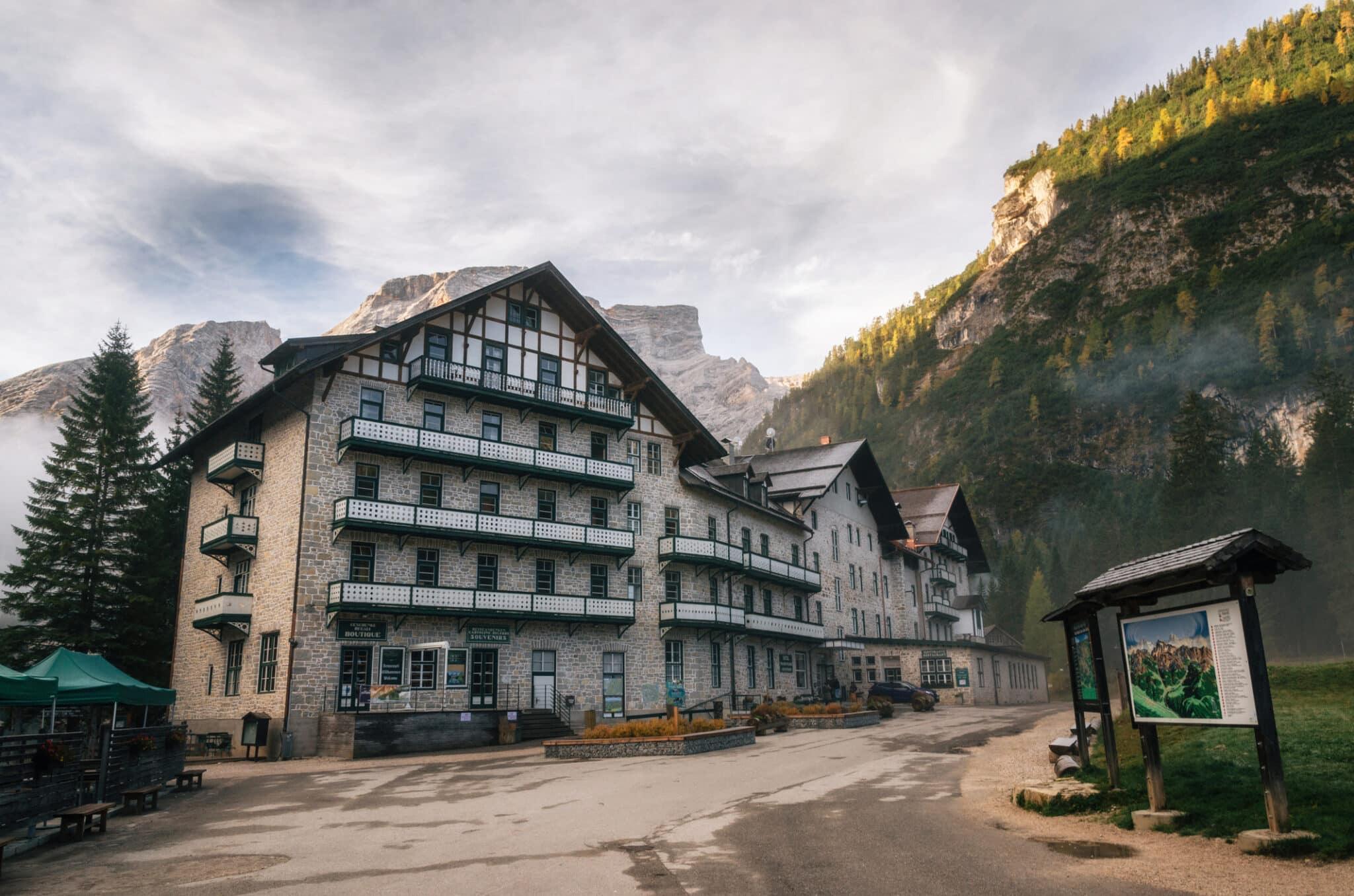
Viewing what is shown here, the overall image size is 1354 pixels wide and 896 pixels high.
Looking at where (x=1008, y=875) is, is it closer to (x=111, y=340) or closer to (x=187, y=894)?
(x=187, y=894)

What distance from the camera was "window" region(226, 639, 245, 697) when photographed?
3566 cm

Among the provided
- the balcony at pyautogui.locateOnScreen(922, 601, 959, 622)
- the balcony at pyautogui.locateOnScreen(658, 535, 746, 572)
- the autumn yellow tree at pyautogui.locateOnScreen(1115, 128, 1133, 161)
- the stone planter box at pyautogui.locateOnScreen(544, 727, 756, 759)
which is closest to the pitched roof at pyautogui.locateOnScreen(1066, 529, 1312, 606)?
the stone planter box at pyautogui.locateOnScreen(544, 727, 756, 759)

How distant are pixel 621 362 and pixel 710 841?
109 feet

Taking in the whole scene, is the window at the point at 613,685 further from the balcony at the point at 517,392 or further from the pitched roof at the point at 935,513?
the pitched roof at the point at 935,513

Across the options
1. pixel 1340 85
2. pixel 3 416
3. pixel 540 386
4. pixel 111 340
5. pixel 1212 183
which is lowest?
pixel 540 386

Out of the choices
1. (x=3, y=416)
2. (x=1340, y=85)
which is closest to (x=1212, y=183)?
(x=1340, y=85)

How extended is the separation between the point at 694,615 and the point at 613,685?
513 cm

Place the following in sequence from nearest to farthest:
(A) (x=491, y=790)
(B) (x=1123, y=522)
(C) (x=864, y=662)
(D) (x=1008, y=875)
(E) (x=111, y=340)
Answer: (D) (x=1008, y=875) → (A) (x=491, y=790) → (E) (x=111, y=340) → (C) (x=864, y=662) → (B) (x=1123, y=522)

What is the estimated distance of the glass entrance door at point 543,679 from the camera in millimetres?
38438

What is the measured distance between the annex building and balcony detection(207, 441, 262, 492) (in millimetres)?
110

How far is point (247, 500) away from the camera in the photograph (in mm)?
38281

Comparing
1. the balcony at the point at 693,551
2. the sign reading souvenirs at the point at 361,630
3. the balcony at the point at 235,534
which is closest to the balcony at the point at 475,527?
the balcony at the point at 693,551

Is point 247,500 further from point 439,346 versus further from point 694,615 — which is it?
point 694,615

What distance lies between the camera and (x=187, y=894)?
10805 millimetres
